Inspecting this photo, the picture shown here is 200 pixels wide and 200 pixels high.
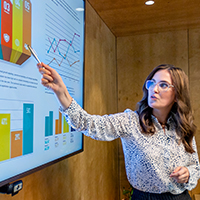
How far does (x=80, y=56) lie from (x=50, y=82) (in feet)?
2.58

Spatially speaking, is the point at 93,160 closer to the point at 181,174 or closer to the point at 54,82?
the point at 181,174

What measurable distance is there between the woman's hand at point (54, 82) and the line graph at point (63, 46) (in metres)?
0.36

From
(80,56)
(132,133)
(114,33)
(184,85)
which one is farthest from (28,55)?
(114,33)

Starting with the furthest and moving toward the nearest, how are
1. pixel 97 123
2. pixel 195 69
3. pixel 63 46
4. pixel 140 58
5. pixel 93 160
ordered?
pixel 140 58
pixel 195 69
pixel 93 160
pixel 63 46
pixel 97 123

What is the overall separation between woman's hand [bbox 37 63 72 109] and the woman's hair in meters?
0.64

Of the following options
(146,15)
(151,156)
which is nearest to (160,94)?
(151,156)

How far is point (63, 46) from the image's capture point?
1400 mm

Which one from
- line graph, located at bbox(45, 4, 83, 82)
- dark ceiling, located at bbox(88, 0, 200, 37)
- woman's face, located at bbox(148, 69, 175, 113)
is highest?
dark ceiling, located at bbox(88, 0, 200, 37)

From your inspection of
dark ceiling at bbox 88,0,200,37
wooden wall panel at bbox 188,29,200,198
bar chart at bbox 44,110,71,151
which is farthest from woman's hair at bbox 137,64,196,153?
wooden wall panel at bbox 188,29,200,198

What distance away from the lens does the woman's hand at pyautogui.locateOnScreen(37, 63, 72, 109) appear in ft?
2.82

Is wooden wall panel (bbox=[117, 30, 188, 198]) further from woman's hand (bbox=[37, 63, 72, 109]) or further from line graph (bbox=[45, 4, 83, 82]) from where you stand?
woman's hand (bbox=[37, 63, 72, 109])

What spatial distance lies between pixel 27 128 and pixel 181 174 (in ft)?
3.02

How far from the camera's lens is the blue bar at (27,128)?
1016 millimetres

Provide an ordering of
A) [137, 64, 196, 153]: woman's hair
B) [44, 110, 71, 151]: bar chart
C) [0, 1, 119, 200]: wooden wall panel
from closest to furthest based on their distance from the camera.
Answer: [44, 110, 71, 151]: bar chart, [0, 1, 119, 200]: wooden wall panel, [137, 64, 196, 153]: woman's hair
